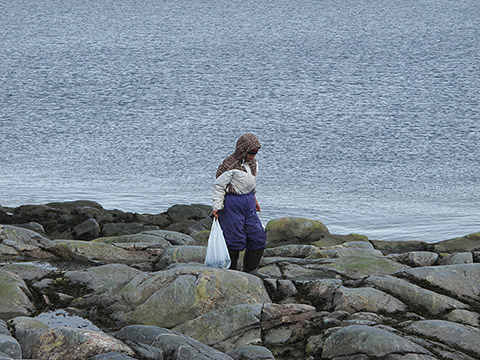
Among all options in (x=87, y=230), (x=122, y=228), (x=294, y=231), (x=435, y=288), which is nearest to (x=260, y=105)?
(x=122, y=228)

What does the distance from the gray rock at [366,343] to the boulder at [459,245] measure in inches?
315

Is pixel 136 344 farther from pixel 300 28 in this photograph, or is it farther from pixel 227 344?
pixel 300 28

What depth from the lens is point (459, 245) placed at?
586 inches

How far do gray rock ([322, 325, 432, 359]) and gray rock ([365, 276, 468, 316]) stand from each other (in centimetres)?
142

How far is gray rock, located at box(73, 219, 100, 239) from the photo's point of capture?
49.2ft

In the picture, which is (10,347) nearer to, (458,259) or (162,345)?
(162,345)

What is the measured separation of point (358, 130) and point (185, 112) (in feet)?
25.9

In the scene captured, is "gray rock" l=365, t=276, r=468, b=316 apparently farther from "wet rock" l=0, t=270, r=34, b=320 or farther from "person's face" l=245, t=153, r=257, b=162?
"wet rock" l=0, t=270, r=34, b=320

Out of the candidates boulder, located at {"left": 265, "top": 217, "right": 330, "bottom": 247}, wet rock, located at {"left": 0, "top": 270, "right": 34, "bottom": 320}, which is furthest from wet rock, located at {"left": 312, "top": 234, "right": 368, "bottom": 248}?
wet rock, located at {"left": 0, "top": 270, "right": 34, "bottom": 320}

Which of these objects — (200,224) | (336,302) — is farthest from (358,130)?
(336,302)

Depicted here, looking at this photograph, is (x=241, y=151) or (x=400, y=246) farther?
(x=400, y=246)

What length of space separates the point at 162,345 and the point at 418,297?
324 centimetres

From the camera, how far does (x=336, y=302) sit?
8.27 metres

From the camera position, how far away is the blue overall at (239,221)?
28.5 feet
